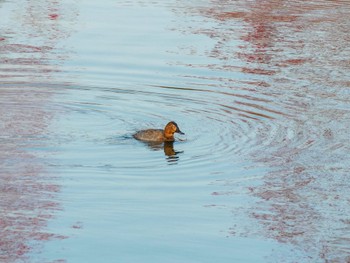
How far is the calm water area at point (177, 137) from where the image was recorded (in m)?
8.44

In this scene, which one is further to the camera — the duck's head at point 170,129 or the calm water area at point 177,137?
the duck's head at point 170,129

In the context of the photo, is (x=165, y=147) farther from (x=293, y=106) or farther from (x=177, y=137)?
(x=293, y=106)

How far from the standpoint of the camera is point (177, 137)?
11.8 m

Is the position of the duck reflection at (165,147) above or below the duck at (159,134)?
below

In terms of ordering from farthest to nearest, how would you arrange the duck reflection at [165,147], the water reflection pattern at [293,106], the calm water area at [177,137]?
1. the duck reflection at [165,147]
2. the water reflection pattern at [293,106]
3. the calm water area at [177,137]

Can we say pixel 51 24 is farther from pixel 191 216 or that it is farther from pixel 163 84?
pixel 191 216

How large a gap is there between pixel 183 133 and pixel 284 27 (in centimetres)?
703

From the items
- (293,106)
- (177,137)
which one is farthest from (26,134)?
(293,106)

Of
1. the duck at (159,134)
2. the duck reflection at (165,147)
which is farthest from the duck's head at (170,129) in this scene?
the duck reflection at (165,147)

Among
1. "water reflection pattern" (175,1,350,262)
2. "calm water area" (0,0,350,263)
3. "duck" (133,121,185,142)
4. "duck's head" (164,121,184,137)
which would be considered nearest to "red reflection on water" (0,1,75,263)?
"calm water area" (0,0,350,263)

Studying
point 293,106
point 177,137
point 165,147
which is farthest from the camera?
point 293,106

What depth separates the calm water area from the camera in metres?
8.44

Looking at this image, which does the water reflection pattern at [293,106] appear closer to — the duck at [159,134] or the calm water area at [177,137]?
the calm water area at [177,137]

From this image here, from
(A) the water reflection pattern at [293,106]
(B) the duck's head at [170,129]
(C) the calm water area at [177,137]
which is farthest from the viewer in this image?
(B) the duck's head at [170,129]
